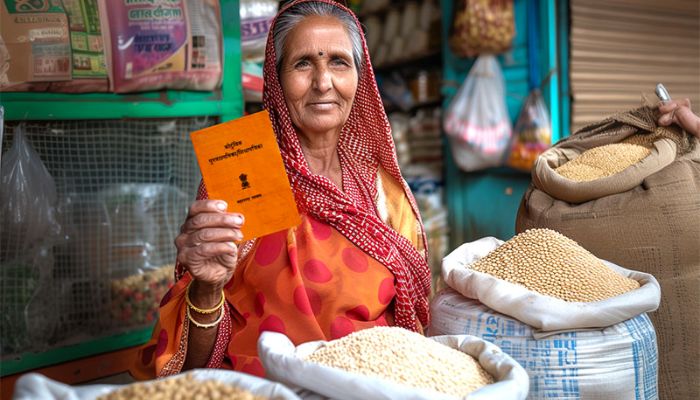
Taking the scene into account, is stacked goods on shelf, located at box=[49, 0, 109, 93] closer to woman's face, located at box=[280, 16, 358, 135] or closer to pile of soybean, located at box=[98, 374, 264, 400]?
woman's face, located at box=[280, 16, 358, 135]

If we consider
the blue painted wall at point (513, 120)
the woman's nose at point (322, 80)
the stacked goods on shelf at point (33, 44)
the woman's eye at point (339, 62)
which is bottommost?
the blue painted wall at point (513, 120)

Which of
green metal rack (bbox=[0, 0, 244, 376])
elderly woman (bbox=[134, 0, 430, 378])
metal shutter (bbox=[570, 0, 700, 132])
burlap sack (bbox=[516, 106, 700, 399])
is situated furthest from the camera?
metal shutter (bbox=[570, 0, 700, 132])

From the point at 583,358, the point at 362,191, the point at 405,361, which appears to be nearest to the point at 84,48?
the point at 362,191

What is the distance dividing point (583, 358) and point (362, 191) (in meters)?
0.73

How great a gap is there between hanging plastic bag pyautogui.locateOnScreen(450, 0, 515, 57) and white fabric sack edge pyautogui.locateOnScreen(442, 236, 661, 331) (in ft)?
8.11

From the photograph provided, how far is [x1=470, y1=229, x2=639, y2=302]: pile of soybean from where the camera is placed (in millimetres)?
1367

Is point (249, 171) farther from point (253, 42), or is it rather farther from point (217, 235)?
point (253, 42)

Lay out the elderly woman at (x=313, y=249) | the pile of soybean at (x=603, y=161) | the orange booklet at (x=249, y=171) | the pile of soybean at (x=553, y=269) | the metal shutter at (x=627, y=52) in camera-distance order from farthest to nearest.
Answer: the metal shutter at (x=627, y=52) < the pile of soybean at (x=603, y=161) < the elderly woman at (x=313, y=249) < the pile of soybean at (x=553, y=269) < the orange booklet at (x=249, y=171)

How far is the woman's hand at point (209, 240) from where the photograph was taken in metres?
1.22

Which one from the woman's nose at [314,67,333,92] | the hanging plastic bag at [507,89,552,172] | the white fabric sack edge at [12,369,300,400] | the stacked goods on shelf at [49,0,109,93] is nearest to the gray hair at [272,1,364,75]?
the woman's nose at [314,67,333,92]

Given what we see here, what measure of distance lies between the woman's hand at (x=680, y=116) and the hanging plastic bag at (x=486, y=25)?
1817 mm

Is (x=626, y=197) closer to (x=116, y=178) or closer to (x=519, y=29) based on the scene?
(x=116, y=178)

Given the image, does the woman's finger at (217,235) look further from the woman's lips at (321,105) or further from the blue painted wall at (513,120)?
the blue painted wall at (513,120)

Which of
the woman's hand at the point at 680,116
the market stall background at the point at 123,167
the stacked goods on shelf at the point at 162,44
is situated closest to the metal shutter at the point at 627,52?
the market stall background at the point at 123,167
